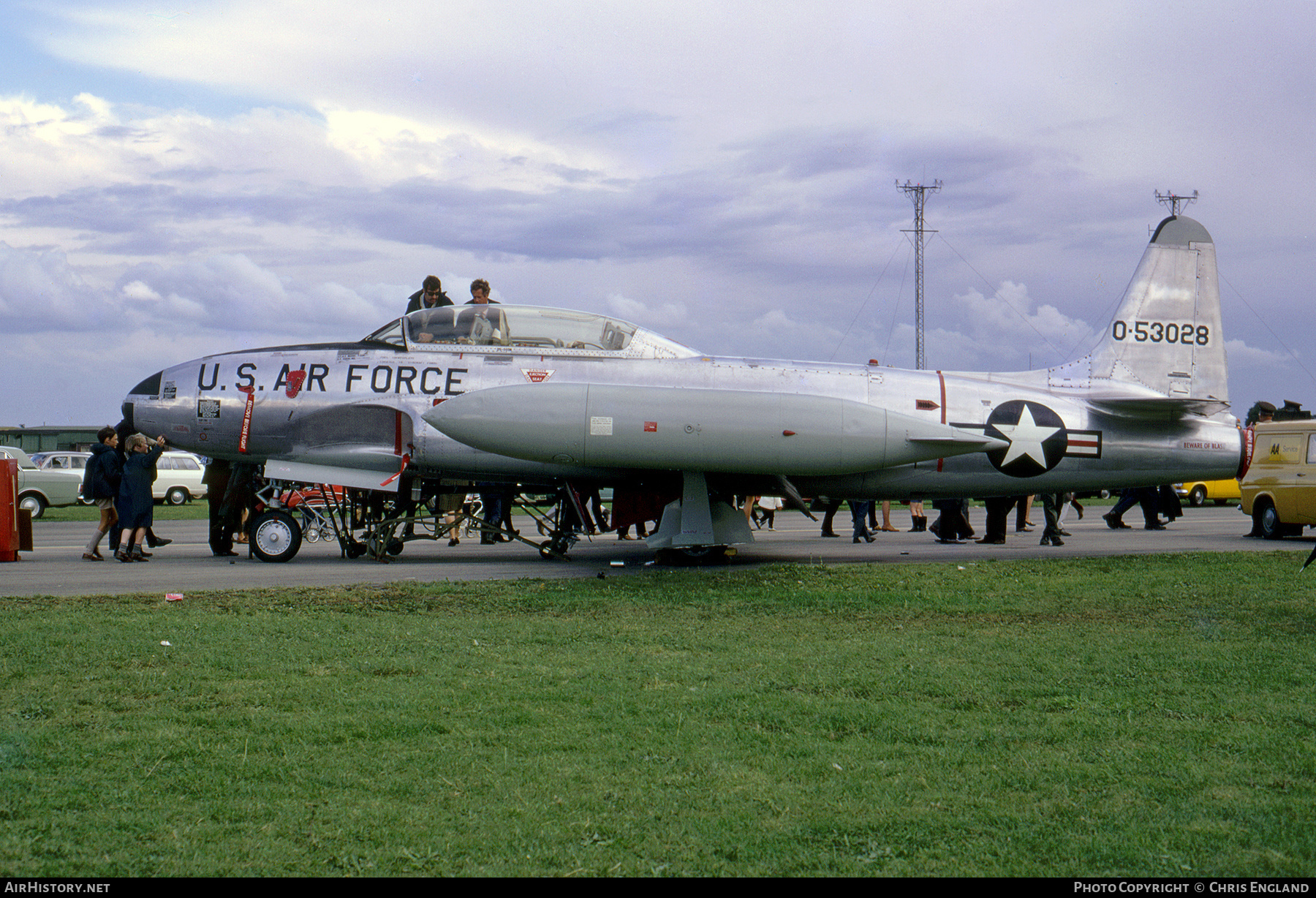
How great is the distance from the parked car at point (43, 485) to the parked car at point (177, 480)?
858 cm

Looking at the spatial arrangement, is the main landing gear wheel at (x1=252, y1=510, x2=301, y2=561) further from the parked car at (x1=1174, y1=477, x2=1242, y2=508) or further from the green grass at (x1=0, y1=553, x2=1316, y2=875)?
the parked car at (x1=1174, y1=477, x2=1242, y2=508)

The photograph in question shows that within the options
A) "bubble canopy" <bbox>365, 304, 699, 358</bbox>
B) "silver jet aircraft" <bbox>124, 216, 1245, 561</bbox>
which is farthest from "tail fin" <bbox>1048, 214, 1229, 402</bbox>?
"bubble canopy" <bbox>365, 304, 699, 358</bbox>

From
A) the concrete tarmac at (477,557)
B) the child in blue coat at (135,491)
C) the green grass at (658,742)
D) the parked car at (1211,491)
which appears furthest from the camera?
the parked car at (1211,491)

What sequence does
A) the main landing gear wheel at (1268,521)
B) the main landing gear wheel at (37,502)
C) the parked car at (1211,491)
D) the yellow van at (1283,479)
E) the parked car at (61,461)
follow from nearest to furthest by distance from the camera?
the yellow van at (1283,479) < the main landing gear wheel at (1268,521) < the main landing gear wheel at (37,502) < the parked car at (61,461) < the parked car at (1211,491)

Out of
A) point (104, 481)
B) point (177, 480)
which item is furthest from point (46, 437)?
point (104, 481)

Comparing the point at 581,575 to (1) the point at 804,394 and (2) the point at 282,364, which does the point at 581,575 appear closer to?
(1) the point at 804,394

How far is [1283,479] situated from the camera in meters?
18.8

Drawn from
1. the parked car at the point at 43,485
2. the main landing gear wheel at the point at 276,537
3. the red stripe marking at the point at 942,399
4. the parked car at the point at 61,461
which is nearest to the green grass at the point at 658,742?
the red stripe marking at the point at 942,399

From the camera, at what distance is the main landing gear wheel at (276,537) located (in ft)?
47.8

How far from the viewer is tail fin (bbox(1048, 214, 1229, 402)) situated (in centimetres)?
1528

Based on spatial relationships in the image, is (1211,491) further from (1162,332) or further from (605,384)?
(605,384)

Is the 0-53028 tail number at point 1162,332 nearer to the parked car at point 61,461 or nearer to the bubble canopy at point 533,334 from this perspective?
the bubble canopy at point 533,334

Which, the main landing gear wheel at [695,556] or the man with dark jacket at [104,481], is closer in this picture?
the main landing gear wheel at [695,556]

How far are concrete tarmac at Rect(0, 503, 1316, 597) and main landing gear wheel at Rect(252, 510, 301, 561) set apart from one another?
0.76 ft
